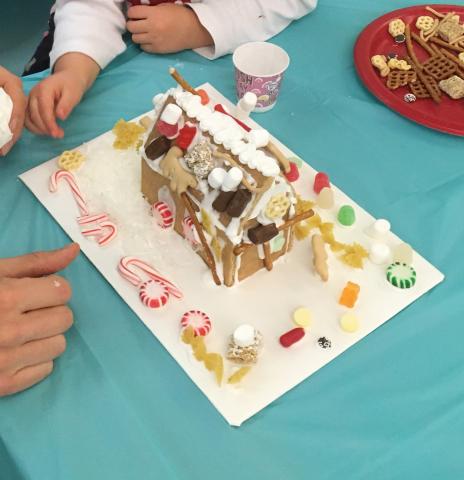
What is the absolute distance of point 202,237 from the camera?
771 millimetres

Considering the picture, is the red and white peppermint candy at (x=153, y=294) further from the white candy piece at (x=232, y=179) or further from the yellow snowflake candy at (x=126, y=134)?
the yellow snowflake candy at (x=126, y=134)

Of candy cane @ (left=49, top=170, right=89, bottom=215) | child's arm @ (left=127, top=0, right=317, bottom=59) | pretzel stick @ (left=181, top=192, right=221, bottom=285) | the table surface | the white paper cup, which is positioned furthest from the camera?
child's arm @ (left=127, top=0, right=317, bottom=59)

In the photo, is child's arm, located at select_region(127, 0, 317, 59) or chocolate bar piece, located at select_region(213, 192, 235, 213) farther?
child's arm, located at select_region(127, 0, 317, 59)

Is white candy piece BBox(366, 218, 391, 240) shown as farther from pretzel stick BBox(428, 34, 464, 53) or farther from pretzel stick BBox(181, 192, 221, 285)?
pretzel stick BBox(428, 34, 464, 53)

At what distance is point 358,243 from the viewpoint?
2.75 feet

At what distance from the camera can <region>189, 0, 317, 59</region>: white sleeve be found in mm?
1088

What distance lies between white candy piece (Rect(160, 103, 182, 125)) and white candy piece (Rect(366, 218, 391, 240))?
31 centimetres

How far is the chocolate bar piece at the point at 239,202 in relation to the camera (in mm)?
685

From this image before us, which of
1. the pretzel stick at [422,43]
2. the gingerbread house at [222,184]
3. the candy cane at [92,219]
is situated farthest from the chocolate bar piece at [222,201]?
the pretzel stick at [422,43]

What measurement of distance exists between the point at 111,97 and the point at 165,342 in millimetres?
496

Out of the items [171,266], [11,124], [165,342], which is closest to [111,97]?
[11,124]

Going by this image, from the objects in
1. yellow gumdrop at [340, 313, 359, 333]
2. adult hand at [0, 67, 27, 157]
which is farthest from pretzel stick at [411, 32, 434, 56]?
adult hand at [0, 67, 27, 157]

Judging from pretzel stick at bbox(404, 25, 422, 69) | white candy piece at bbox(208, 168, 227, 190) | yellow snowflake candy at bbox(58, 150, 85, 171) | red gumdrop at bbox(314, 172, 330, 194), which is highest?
white candy piece at bbox(208, 168, 227, 190)

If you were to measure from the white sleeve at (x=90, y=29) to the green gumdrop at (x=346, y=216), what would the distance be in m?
0.51
